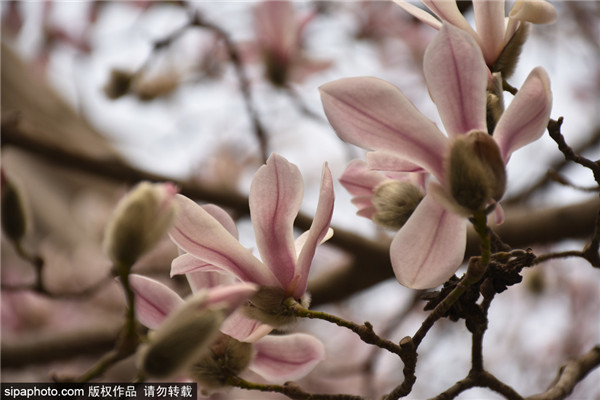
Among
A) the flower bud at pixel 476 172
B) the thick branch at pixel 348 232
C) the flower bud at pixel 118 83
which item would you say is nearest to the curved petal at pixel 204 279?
the flower bud at pixel 476 172

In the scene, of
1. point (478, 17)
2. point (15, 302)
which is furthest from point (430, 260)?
point (15, 302)

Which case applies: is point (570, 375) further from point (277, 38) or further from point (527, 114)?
point (277, 38)

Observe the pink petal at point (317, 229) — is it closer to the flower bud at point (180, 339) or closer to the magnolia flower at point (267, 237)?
the magnolia flower at point (267, 237)

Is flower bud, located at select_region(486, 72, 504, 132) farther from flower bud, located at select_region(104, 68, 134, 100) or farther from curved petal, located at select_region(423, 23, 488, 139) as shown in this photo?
flower bud, located at select_region(104, 68, 134, 100)

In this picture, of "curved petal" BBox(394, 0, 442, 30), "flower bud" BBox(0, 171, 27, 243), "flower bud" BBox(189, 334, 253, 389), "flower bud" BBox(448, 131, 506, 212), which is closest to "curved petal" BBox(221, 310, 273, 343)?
"flower bud" BBox(189, 334, 253, 389)

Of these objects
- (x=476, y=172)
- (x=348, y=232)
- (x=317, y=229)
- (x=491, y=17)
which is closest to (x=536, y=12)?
(x=491, y=17)

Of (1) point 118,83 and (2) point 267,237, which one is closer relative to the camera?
(2) point 267,237
